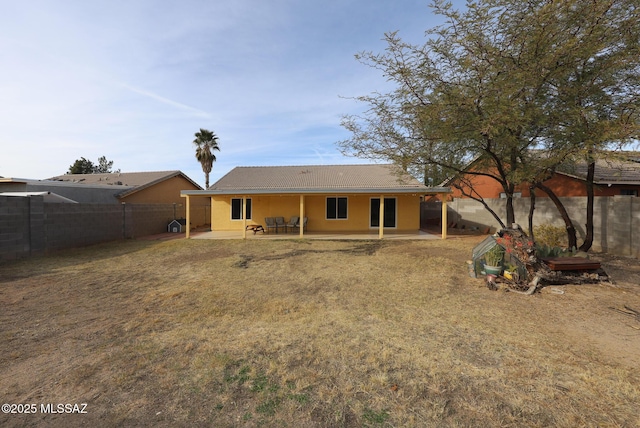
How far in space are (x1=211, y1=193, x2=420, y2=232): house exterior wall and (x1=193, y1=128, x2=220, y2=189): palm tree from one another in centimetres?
1216

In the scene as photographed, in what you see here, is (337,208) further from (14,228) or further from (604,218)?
(14,228)

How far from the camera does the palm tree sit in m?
25.6

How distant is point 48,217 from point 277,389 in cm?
1090

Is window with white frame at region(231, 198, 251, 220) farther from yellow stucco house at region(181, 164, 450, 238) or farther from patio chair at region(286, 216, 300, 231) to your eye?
patio chair at region(286, 216, 300, 231)

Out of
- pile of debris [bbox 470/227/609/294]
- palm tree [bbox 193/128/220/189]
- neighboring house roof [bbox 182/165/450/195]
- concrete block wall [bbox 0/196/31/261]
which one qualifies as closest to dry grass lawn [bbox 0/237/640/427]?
pile of debris [bbox 470/227/609/294]

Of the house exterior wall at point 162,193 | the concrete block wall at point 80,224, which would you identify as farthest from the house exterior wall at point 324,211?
the house exterior wall at point 162,193

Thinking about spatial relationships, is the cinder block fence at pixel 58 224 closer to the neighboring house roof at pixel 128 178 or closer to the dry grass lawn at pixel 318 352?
the dry grass lawn at pixel 318 352

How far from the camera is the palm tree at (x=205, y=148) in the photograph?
25.6 m

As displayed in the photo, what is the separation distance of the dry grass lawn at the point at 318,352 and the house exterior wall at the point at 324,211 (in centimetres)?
882

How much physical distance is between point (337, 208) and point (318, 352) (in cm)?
1236

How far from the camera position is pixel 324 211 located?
1547 centimetres

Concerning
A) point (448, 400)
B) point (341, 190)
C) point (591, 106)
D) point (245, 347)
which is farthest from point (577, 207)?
→ point (245, 347)

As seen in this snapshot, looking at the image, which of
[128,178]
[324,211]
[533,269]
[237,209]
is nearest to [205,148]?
[128,178]

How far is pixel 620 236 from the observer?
831 centimetres
